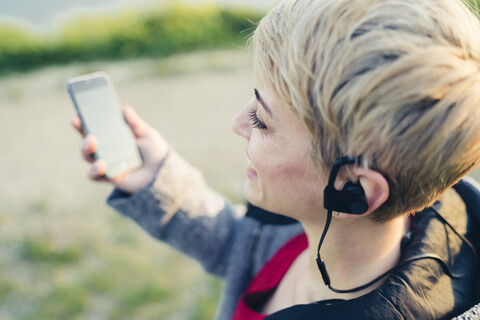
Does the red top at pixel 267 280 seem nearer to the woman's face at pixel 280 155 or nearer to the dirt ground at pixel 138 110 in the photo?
the woman's face at pixel 280 155

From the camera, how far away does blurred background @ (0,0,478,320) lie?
2.75 metres

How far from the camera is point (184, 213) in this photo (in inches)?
61.4

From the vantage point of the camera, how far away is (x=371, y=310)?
0.95 metres

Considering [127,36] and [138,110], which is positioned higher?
[127,36]

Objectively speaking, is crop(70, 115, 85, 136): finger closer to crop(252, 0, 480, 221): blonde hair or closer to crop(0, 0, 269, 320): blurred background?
crop(0, 0, 269, 320): blurred background

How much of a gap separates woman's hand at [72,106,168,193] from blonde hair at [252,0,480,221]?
808 millimetres

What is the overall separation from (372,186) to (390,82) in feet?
0.79

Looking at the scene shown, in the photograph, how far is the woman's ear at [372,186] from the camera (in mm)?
925

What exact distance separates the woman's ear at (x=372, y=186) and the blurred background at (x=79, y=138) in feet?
2.27

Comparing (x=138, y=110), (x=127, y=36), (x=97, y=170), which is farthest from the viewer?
(x=127, y=36)

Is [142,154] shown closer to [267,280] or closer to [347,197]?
[267,280]

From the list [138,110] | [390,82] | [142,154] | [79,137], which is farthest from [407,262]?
[138,110]

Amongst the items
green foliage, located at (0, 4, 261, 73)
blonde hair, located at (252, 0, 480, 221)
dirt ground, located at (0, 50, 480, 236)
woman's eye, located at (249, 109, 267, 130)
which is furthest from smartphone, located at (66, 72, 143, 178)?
green foliage, located at (0, 4, 261, 73)

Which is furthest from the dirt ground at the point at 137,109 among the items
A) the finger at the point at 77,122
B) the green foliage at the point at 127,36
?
the finger at the point at 77,122
